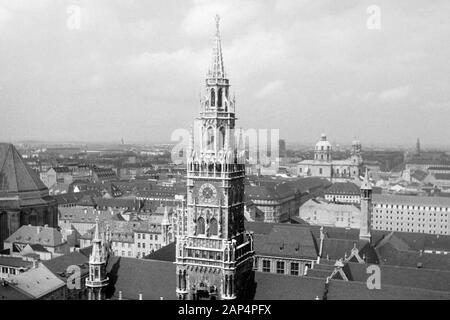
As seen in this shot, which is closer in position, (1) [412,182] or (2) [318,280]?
(2) [318,280]

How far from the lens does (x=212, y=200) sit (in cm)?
3959

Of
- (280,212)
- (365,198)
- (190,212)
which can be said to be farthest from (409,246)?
(280,212)

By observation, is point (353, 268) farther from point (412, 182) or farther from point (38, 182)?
point (412, 182)

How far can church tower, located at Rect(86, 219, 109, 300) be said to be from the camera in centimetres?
4409

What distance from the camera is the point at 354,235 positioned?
2933 inches

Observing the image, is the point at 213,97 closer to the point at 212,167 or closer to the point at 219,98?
the point at 219,98

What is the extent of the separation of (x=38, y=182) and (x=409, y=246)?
2592 inches

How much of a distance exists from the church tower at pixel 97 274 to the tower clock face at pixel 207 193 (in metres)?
11.6

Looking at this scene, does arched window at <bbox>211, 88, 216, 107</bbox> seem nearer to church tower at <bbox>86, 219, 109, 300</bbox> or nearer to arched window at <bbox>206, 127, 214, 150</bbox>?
arched window at <bbox>206, 127, 214, 150</bbox>

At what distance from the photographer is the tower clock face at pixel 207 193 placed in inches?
1558

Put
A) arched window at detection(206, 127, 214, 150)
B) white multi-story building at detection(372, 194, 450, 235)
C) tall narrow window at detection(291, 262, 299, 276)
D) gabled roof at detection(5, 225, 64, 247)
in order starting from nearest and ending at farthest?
arched window at detection(206, 127, 214, 150) < tall narrow window at detection(291, 262, 299, 276) < gabled roof at detection(5, 225, 64, 247) < white multi-story building at detection(372, 194, 450, 235)

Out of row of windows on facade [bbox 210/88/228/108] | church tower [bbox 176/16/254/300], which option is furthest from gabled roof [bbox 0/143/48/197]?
row of windows on facade [bbox 210/88/228/108]
